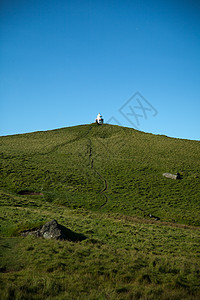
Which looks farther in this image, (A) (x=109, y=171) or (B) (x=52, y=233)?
(A) (x=109, y=171)

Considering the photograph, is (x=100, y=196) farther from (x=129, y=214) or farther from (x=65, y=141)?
(x=65, y=141)

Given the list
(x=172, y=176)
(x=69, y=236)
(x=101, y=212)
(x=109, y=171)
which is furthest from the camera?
(x=109, y=171)

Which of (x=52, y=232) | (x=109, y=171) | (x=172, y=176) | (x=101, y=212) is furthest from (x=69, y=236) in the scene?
(x=172, y=176)

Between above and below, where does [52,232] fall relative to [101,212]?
above

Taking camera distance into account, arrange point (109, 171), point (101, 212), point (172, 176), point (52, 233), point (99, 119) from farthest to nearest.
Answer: point (99, 119)
point (109, 171)
point (172, 176)
point (101, 212)
point (52, 233)

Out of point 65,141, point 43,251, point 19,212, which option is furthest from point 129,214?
point 65,141

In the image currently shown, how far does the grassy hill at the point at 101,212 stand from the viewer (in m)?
8.55

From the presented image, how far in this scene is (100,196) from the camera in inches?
1457

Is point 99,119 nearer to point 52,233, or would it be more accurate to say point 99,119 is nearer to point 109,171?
point 109,171

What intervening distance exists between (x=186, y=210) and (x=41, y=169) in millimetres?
29881

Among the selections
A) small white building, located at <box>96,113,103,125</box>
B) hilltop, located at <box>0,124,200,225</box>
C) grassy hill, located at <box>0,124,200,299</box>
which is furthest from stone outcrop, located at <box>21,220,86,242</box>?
small white building, located at <box>96,113,103,125</box>

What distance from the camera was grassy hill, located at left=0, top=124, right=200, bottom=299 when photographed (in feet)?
28.1

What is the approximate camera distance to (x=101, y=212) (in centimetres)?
3122

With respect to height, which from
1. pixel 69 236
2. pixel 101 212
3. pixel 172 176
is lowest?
pixel 101 212
